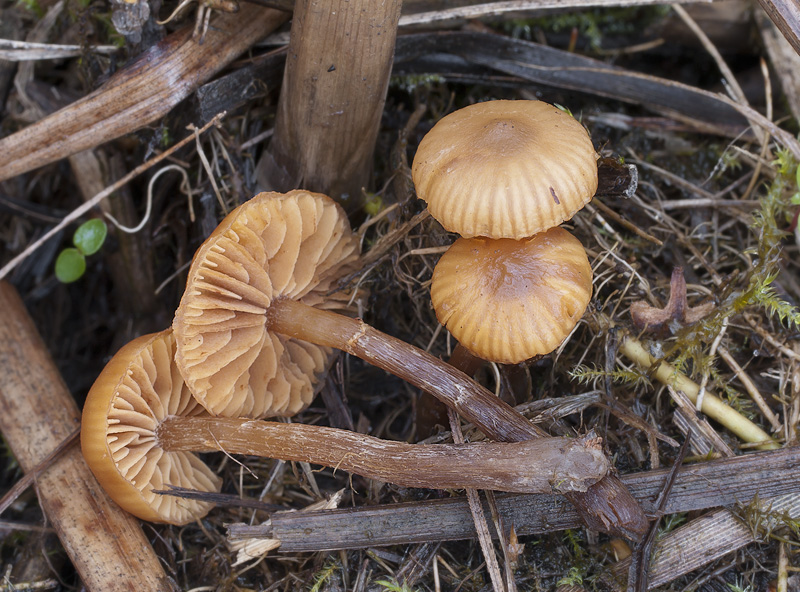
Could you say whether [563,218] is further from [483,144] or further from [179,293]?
[179,293]

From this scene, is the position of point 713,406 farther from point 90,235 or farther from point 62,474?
point 90,235

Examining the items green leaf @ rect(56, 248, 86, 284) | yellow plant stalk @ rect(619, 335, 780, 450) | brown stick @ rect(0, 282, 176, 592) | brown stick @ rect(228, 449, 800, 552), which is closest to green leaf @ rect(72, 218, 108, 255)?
green leaf @ rect(56, 248, 86, 284)

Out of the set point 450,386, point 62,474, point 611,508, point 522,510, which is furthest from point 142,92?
point 611,508

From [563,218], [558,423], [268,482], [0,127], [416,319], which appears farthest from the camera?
[0,127]

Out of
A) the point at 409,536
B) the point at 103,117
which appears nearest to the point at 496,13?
the point at 103,117

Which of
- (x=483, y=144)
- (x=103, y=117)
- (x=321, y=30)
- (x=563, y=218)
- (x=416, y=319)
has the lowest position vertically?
(x=416, y=319)

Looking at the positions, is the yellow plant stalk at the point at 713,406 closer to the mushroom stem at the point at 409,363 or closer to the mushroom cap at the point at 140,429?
the mushroom stem at the point at 409,363
